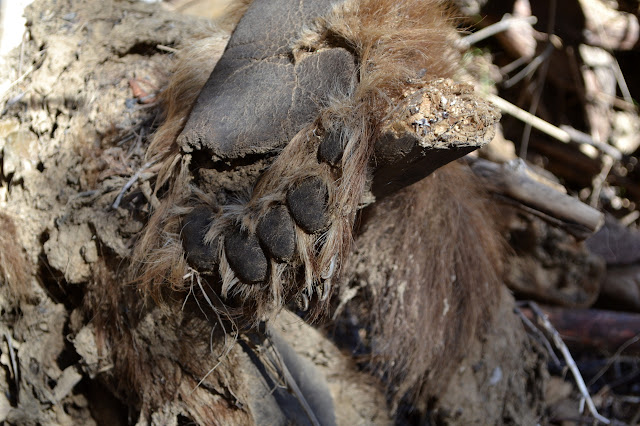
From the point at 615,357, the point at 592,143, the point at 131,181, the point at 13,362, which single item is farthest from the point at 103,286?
the point at 592,143

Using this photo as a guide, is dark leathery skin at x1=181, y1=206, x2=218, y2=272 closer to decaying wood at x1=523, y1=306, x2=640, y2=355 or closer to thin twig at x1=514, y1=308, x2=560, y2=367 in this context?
thin twig at x1=514, y1=308, x2=560, y2=367

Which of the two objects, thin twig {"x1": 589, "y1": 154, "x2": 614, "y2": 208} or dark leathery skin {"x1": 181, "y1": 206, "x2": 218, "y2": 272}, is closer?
dark leathery skin {"x1": 181, "y1": 206, "x2": 218, "y2": 272}

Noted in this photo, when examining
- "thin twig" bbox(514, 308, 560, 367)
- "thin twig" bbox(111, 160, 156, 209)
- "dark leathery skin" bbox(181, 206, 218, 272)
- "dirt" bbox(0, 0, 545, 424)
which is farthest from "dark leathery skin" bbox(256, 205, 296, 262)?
"thin twig" bbox(514, 308, 560, 367)

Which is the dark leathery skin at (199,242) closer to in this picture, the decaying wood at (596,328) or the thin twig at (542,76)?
the decaying wood at (596,328)

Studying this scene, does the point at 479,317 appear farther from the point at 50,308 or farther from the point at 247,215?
the point at 50,308

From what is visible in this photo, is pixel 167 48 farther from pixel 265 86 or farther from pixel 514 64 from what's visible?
pixel 514 64

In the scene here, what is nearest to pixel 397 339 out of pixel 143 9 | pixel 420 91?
pixel 420 91
